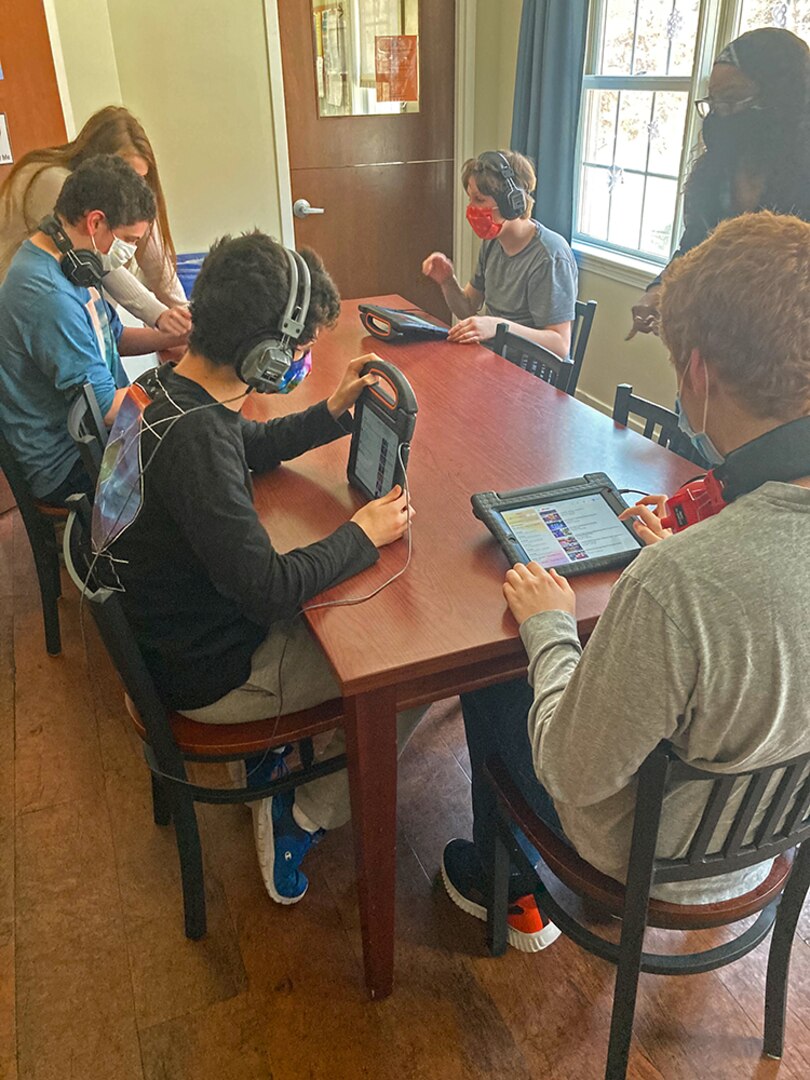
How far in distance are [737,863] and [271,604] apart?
0.73 metres

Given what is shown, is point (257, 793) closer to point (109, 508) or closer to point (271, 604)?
point (271, 604)

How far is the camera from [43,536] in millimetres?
2240

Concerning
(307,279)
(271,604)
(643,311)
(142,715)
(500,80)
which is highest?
(500,80)

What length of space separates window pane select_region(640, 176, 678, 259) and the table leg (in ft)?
9.48

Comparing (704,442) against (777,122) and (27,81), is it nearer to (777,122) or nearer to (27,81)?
(777,122)

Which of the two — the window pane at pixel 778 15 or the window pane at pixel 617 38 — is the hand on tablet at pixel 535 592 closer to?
the window pane at pixel 778 15

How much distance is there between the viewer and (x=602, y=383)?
380 cm

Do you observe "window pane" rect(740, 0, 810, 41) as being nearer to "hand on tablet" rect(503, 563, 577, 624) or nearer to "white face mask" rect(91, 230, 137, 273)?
"white face mask" rect(91, 230, 137, 273)

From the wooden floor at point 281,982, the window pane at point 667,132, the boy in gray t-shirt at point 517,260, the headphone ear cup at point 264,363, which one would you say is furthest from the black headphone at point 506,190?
the wooden floor at point 281,982

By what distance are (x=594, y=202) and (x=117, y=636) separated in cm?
338

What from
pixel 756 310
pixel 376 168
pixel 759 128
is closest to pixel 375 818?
pixel 756 310

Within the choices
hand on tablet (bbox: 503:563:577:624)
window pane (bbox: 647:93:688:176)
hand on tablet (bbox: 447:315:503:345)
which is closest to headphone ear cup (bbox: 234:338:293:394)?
hand on tablet (bbox: 503:563:577:624)

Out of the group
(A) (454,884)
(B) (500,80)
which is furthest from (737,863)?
(B) (500,80)

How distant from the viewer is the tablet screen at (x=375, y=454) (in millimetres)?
1447
